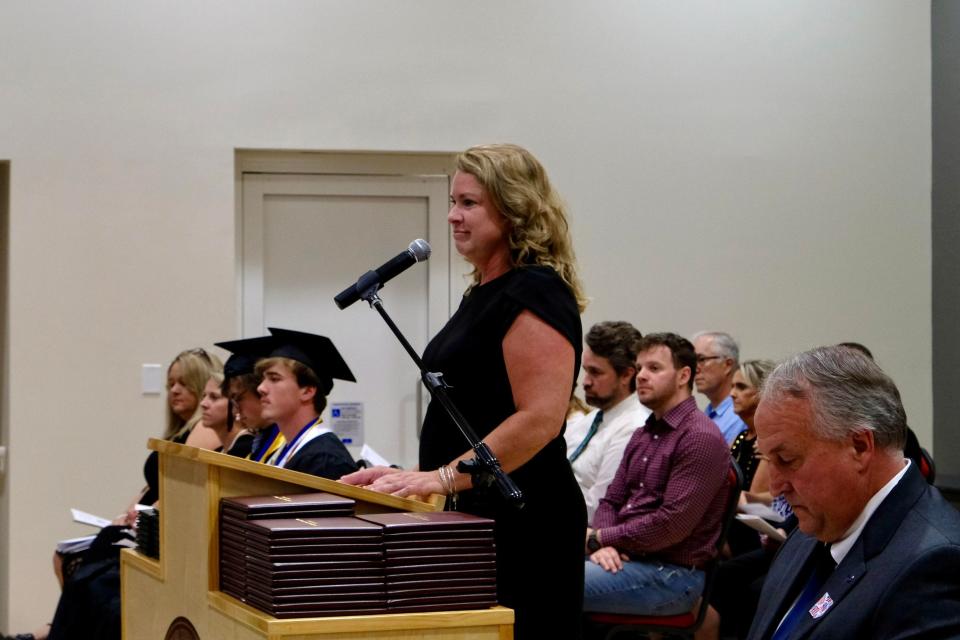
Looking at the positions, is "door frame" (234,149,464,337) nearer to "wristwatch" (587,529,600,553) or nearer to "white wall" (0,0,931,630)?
"white wall" (0,0,931,630)

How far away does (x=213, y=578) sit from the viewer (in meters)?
2.16

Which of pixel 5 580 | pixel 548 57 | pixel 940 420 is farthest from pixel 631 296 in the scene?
pixel 5 580

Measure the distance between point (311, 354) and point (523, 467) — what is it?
1.65m

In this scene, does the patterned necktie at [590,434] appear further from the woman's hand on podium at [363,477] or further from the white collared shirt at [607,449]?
the woman's hand on podium at [363,477]

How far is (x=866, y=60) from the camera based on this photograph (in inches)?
284

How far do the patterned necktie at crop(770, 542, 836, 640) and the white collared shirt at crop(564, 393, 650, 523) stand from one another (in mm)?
2937

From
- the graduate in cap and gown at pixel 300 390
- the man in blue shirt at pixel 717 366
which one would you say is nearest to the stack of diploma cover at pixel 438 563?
the graduate in cap and gown at pixel 300 390

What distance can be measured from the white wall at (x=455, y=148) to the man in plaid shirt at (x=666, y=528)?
96.9 inches

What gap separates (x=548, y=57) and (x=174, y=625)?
5.11 m

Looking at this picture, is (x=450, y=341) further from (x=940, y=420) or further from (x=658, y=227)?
(x=940, y=420)

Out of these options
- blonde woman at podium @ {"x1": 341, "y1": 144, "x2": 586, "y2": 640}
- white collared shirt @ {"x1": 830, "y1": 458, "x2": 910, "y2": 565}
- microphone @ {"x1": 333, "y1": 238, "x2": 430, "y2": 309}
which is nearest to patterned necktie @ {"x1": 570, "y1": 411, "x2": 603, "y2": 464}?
blonde woman at podium @ {"x1": 341, "y1": 144, "x2": 586, "y2": 640}

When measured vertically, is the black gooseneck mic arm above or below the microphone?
below

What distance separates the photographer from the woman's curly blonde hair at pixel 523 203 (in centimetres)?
272

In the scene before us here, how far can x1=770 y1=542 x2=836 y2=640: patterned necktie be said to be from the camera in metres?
2.00
